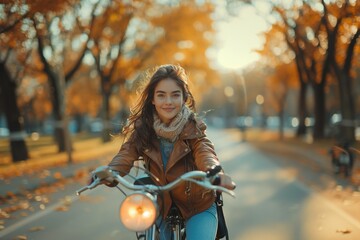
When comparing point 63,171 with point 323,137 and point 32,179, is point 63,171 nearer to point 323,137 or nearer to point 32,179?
point 32,179

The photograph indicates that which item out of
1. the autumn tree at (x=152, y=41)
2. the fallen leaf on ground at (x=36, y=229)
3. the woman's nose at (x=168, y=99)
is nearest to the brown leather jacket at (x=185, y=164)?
the woman's nose at (x=168, y=99)

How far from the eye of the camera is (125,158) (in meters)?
3.68

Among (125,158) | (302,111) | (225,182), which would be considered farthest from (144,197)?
(302,111)

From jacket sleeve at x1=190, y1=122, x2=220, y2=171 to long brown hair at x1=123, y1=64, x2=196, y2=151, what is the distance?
0.32 m

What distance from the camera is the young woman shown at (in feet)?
11.6

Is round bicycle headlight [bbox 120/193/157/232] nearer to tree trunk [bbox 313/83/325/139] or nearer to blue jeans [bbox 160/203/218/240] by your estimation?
blue jeans [bbox 160/203/218/240]

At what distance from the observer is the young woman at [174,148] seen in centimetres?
352

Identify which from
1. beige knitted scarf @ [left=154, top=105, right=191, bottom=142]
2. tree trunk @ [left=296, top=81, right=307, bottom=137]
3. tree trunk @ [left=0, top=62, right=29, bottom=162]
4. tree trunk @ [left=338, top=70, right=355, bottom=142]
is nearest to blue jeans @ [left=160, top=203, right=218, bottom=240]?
beige knitted scarf @ [left=154, top=105, right=191, bottom=142]

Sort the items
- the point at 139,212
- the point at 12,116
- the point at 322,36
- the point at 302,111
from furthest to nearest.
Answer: the point at 302,111
the point at 322,36
the point at 12,116
the point at 139,212

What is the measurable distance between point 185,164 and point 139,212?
99 cm

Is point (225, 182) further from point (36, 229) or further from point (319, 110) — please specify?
point (319, 110)

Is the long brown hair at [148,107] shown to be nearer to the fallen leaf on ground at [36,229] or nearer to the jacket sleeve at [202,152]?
the jacket sleeve at [202,152]

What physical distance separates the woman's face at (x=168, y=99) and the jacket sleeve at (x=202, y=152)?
0.67 ft

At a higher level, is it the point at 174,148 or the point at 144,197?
the point at 174,148
